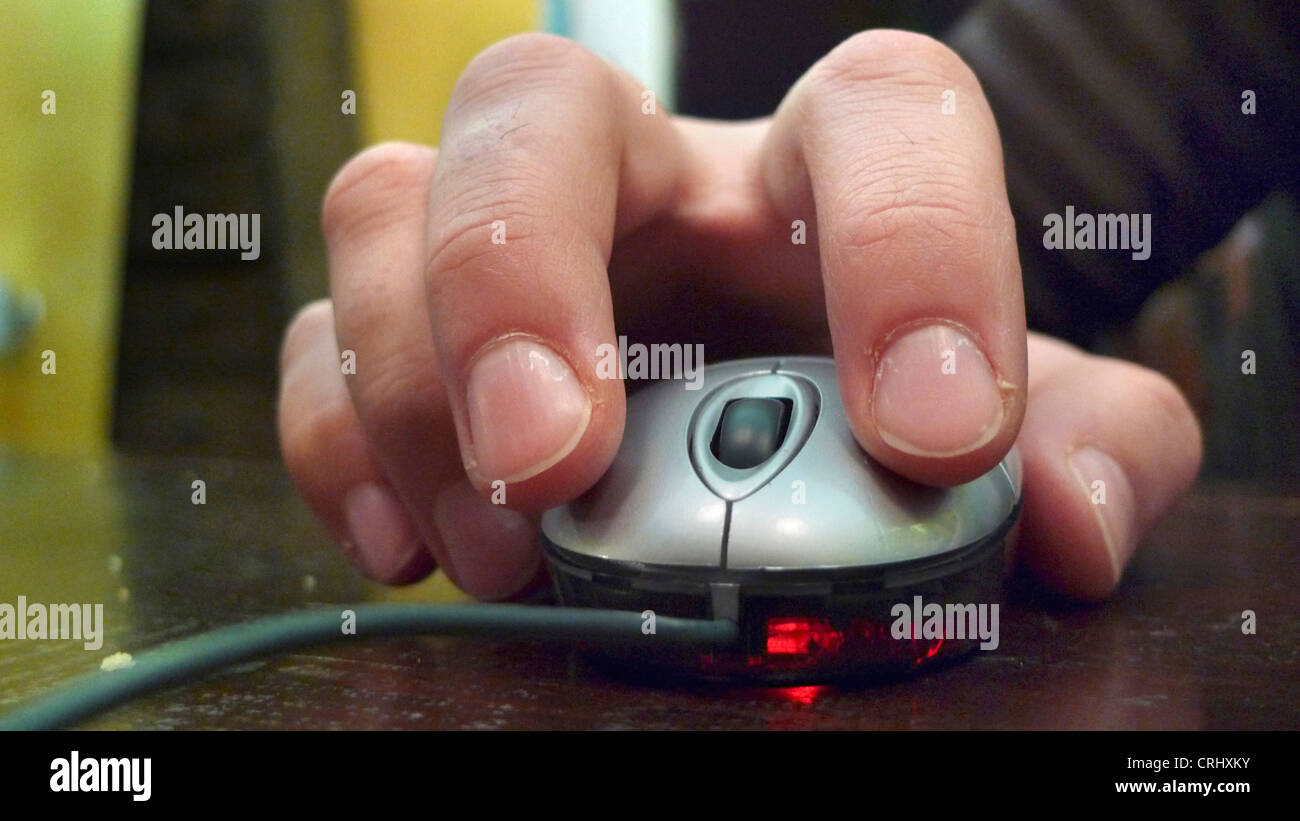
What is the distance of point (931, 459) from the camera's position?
0.97 ft

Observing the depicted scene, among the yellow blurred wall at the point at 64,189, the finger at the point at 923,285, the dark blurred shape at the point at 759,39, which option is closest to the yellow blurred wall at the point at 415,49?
the dark blurred shape at the point at 759,39

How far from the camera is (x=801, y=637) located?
0.94 feet

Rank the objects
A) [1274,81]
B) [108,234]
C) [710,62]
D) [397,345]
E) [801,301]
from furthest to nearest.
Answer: [108,234], [710,62], [1274,81], [801,301], [397,345]

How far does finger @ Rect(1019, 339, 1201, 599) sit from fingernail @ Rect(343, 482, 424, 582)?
0.25 m

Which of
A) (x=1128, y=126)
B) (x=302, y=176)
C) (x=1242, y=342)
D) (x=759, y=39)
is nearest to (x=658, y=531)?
(x=1128, y=126)

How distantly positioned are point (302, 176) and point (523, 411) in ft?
4.85

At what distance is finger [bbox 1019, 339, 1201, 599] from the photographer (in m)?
0.38

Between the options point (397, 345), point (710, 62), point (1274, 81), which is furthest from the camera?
point (710, 62)

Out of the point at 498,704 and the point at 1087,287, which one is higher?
the point at 1087,287

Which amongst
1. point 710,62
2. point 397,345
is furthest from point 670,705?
point 710,62

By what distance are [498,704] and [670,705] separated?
45 mm

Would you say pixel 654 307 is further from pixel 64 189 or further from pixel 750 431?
pixel 64 189

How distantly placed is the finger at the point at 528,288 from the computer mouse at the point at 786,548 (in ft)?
0.07
